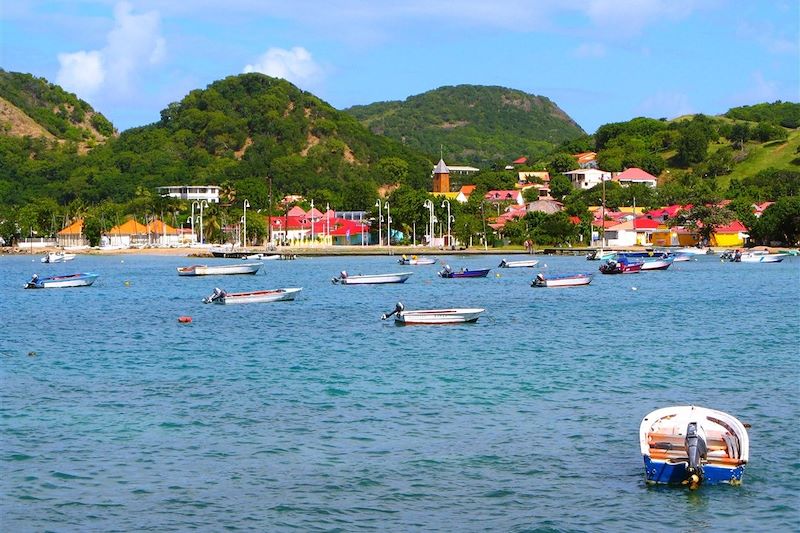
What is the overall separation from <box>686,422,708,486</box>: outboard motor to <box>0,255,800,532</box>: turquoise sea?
1.24ft

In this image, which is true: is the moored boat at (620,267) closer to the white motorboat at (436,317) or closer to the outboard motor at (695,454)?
the white motorboat at (436,317)

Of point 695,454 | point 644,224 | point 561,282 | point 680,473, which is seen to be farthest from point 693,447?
point 644,224

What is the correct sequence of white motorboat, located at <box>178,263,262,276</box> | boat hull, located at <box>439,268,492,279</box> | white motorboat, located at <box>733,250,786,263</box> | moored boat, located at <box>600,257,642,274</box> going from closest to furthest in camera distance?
boat hull, located at <box>439,268,492,279</box>, moored boat, located at <box>600,257,642,274</box>, white motorboat, located at <box>178,263,262,276</box>, white motorboat, located at <box>733,250,786,263</box>

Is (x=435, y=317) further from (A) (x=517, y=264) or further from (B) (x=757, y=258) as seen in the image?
(B) (x=757, y=258)

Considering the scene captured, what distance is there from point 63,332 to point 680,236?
119596 millimetres

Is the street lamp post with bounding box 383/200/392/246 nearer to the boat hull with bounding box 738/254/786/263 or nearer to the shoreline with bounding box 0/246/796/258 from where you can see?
the shoreline with bounding box 0/246/796/258

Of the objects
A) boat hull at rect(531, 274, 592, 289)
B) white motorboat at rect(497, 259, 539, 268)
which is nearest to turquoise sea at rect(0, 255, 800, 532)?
boat hull at rect(531, 274, 592, 289)

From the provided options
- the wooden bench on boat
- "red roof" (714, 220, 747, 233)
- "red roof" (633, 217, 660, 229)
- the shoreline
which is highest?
"red roof" (633, 217, 660, 229)

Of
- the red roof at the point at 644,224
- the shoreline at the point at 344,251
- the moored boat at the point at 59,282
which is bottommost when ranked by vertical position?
the moored boat at the point at 59,282

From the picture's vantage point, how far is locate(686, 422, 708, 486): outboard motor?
21266 mm

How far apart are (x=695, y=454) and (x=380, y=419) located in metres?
9.29

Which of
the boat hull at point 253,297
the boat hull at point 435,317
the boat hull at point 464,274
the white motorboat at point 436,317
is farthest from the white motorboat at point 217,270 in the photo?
the boat hull at point 435,317

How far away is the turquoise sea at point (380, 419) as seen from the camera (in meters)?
20.4

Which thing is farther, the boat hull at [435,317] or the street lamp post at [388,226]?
the street lamp post at [388,226]
